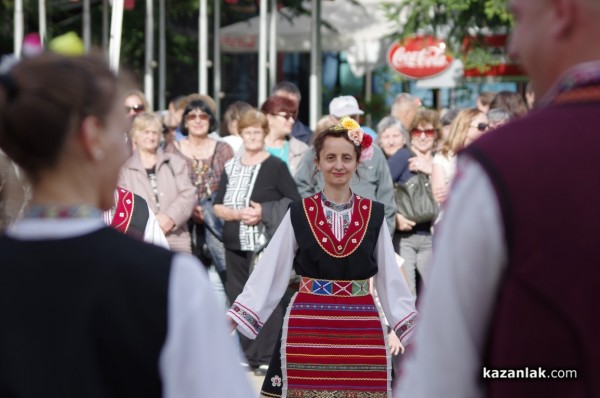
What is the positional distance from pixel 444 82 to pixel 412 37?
927mm

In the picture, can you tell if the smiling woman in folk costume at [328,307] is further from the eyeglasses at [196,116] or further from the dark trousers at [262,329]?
the eyeglasses at [196,116]

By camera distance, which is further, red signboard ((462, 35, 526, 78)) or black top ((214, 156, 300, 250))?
red signboard ((462, 35, 526, 78))

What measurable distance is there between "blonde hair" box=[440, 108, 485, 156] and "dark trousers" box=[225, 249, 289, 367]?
1.53 meters

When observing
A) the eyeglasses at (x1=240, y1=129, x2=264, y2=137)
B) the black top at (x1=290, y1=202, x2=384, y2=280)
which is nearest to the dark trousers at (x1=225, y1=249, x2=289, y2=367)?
the eyeglasses at (x1=240, y1=129, x2=264, y2=137)

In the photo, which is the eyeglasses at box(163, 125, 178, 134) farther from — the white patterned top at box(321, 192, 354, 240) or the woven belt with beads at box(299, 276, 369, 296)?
the woven belt with beads at box(299, 276, 369, 296)

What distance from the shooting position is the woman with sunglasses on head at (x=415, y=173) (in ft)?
28.6

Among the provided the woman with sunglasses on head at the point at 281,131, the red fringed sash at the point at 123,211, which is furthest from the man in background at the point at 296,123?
the red fringed sash at the point at 123,211

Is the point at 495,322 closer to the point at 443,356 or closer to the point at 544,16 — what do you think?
the point at 443,356

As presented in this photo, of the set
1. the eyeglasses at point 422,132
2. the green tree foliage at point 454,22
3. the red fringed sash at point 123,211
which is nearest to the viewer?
the red fringed sash at point 123,211

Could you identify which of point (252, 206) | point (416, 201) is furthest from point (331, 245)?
point (416, 201)

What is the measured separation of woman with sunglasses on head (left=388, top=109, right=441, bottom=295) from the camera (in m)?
8.73

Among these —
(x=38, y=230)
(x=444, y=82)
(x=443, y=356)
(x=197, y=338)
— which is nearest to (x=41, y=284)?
(x=38, y=230)

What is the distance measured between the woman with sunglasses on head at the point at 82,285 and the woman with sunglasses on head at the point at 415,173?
6.34 m

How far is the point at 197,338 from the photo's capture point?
2.18 m
